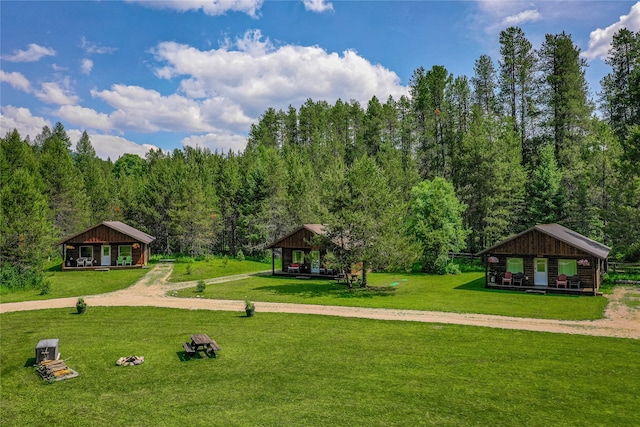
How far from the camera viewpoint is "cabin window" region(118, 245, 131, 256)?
43.6 meters

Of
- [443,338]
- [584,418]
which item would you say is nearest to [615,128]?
[443,338]

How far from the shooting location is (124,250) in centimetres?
4378

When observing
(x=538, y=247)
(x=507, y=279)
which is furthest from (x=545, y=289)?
(x=538, y=247)

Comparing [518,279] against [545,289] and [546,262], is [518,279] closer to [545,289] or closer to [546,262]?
[545,289]

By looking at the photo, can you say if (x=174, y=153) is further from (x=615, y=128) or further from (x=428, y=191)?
(x=615, y=128)

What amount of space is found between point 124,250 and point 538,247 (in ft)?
124

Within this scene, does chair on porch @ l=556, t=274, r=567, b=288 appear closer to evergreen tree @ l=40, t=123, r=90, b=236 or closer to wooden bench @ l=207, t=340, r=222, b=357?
wooden bench @ l=207, t=340, r=222, b=357

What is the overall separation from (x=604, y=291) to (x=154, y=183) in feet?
167

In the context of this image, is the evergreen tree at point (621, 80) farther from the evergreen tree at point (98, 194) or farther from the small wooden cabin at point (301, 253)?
A: the evergreen tree at point (98, 194)

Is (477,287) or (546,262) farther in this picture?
(477,287)

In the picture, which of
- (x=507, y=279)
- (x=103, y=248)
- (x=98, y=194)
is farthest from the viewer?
(x=98, y=194)

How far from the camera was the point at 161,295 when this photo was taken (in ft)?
95.0

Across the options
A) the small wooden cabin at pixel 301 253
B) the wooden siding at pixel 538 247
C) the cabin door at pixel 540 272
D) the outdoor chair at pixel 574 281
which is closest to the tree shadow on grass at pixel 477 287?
the cabin door at pixel 540 272

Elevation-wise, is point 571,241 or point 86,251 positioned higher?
point 571,241
